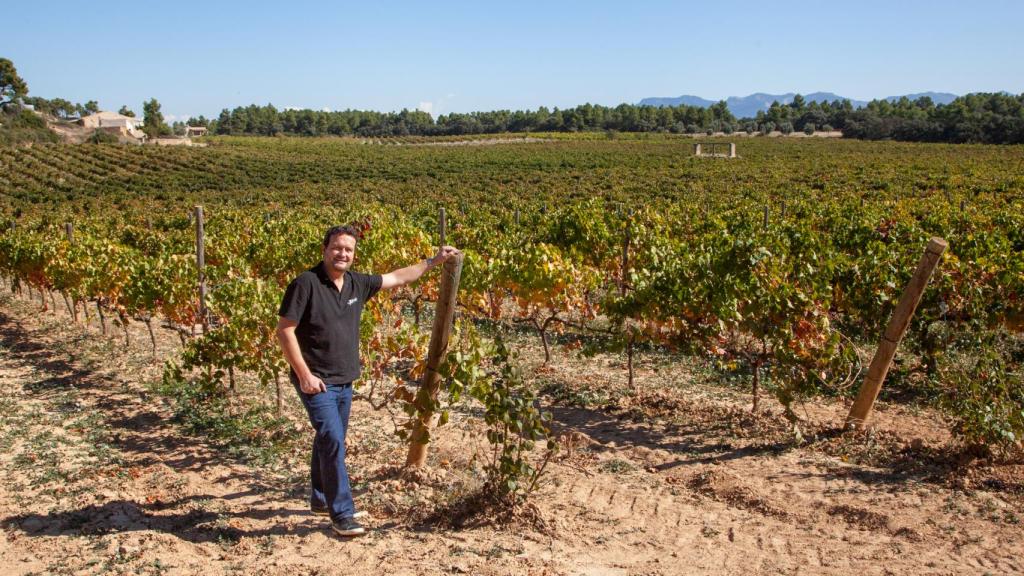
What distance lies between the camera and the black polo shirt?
3.60m

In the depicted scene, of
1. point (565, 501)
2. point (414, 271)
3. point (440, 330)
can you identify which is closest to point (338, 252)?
point (414, 271)

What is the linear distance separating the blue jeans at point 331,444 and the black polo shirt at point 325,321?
0.11m

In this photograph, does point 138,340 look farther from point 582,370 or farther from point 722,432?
point 722,432

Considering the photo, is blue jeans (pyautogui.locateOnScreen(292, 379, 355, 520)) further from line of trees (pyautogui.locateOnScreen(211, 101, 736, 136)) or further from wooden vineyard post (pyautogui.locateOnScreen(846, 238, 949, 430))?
line of trees (pyautogui.locateOnScreen(211, 101, 736, 136))

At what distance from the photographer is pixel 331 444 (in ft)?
12.2

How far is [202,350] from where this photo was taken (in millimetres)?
6188

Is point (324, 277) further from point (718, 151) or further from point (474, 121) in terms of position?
point (474, 121)

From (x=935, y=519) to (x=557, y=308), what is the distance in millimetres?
4442

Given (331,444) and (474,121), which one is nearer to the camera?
(331,444)

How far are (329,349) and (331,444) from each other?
0.51m

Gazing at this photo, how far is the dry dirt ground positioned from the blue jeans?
0.23 meters

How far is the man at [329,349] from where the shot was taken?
3586 millimetres

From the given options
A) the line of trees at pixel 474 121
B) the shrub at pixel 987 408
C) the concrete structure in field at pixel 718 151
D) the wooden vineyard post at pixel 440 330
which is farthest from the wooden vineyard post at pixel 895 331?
the line of trees at pixel 474 121

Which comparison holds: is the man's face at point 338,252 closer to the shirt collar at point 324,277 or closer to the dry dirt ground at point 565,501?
the shirt collar at point 324,277
